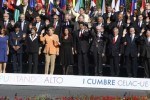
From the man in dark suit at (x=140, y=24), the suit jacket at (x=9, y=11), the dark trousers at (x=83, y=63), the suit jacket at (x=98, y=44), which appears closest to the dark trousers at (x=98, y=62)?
the suit jacket at (x=98, y=44)

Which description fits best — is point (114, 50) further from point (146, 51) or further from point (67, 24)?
point (67, 24)

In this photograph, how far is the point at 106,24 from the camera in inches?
706

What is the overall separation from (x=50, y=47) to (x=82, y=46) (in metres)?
1.17

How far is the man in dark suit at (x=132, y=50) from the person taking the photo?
17.5 m

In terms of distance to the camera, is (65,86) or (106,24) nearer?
(65,86)

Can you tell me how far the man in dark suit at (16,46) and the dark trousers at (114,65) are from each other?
10.9 feet

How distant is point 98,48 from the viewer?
57.9ft

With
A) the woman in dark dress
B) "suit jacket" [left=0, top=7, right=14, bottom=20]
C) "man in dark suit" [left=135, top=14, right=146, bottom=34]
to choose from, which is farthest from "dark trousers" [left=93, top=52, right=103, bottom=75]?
"suit jacket" [left=0, top=7, right=14, bottom=20]

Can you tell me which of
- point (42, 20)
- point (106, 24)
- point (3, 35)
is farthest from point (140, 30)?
point (3, 35)

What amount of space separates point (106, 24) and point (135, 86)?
11.8ft

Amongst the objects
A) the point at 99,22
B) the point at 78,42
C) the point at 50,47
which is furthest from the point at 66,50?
the point at 99,22

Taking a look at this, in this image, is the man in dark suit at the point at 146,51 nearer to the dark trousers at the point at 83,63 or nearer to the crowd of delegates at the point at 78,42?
the crowd of delegates at the point at 78,42

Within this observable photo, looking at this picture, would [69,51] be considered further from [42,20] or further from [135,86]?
[135,86]

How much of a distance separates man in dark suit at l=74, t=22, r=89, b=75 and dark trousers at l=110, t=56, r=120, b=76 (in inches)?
36.1
